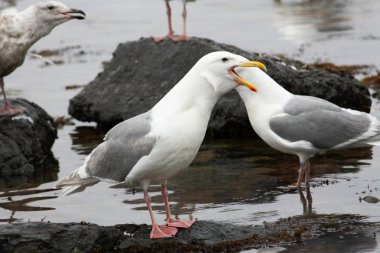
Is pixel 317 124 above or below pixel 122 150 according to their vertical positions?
below

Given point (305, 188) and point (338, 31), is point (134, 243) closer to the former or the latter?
point (305, 188)

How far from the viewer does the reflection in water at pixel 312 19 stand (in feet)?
75.1

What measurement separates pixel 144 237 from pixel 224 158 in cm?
418

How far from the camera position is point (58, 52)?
22859 millimetres

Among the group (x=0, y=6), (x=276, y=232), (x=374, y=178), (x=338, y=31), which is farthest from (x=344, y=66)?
(x=0, y=6)

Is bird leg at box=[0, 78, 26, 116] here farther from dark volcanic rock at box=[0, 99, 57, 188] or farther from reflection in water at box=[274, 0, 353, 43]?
reflection in water at box=[274, 0, 353, 43]

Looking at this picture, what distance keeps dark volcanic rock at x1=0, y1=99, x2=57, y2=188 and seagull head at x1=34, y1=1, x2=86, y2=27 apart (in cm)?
119

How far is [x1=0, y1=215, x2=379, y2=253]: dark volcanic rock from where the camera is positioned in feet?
26.4

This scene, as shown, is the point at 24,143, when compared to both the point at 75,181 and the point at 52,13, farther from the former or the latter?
the point at 75,181

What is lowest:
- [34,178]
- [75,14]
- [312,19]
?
[312,19]

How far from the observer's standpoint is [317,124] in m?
10.7

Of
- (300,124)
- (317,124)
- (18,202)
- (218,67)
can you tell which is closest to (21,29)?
(18,202)

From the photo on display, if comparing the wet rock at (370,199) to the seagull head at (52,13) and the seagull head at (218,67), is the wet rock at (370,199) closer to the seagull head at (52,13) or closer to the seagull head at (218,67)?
the seagull head at (218,67)

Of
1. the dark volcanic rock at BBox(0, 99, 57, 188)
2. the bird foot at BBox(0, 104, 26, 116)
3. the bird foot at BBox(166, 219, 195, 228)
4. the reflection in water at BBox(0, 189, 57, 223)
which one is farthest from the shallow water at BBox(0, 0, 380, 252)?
the bird foot at BBox(166, 219, 195, 228)
